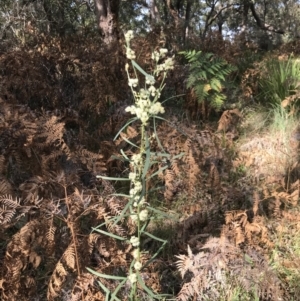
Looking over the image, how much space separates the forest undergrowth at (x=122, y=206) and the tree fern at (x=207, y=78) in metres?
0.39

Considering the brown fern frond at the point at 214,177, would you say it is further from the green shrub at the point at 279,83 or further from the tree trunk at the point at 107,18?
the tree trunk at the point at 107,18

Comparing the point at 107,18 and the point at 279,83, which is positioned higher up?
the point at 107,18

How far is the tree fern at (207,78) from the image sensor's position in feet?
13.2

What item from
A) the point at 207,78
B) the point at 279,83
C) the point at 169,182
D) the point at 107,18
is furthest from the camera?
the point at 107,18

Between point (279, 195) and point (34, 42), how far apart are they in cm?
377

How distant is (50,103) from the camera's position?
4035 mm

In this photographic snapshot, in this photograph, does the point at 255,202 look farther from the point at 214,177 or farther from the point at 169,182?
the point at 169,182

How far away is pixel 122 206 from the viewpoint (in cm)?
234

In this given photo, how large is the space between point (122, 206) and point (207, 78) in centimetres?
241

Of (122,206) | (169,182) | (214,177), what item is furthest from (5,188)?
(214,177)

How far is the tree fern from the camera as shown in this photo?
4035 mm

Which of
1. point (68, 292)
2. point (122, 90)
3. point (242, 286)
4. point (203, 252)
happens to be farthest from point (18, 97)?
point (242, 286)

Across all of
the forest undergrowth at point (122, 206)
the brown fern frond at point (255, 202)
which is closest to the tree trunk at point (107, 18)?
the forest undergrowth at point (122, 206)

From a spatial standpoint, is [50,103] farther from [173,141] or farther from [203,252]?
[203,252]
